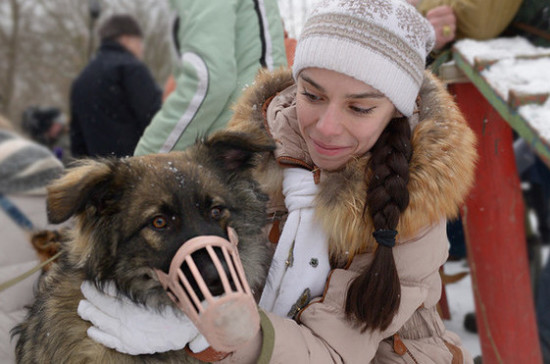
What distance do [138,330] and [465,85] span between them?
99.3 inches

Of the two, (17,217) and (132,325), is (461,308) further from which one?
(17,217)

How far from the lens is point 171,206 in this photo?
1.63 m

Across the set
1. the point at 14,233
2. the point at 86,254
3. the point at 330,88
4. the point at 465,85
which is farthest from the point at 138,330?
the point at 465,85

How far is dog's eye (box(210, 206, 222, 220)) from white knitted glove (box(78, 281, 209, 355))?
0.38 meters

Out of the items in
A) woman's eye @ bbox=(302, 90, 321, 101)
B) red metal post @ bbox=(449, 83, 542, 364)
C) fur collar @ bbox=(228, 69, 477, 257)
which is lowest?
red metal post @ bbox=(449, 83, 542, 364)

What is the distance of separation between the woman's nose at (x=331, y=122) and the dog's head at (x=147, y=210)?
241 mm

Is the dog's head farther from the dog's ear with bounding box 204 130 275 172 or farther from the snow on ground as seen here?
the snow on ground

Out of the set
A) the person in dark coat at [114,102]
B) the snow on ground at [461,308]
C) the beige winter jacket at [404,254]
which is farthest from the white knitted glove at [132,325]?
the snow on ground at [461,308]

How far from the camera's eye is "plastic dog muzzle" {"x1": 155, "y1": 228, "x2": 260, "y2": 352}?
53.6 inches

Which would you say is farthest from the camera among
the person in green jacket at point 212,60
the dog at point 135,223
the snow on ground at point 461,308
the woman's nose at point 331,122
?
the snow on ground at point 461,308

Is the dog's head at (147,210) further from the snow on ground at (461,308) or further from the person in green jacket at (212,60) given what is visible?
the snow on ground at (461,308)

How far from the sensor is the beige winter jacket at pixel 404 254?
5.80ft

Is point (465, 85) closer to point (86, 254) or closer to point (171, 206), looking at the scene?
point (171, 206)

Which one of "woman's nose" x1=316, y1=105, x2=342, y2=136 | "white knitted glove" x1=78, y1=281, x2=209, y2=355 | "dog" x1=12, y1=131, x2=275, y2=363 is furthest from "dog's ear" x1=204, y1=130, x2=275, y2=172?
"white knitted glove" x1=78, y1=281, x2=209, y2=355
